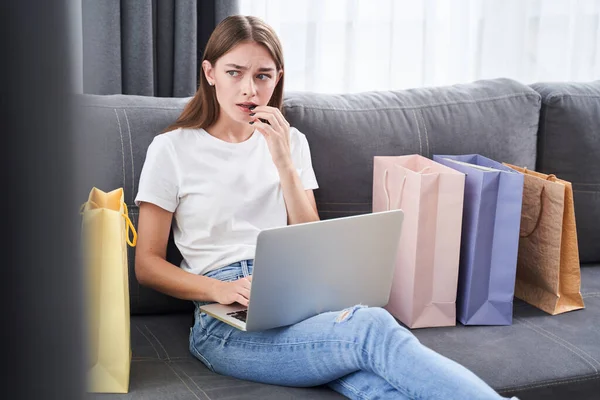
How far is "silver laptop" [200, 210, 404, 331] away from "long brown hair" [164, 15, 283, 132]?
0.48m

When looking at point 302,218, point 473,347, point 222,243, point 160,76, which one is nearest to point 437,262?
point 473,347

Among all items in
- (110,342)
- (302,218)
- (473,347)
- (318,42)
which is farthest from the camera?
(318,42)

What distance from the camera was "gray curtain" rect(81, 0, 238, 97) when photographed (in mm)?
1955

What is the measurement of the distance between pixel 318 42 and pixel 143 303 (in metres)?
1.18

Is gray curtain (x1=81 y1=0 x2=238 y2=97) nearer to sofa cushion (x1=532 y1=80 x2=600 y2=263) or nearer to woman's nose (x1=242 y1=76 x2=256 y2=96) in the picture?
woman's nose (x1=242 y1=76 x2=256 y2=96)

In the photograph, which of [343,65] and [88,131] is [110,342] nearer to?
[88,131]

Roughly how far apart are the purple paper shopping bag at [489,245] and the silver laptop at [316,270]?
29cm

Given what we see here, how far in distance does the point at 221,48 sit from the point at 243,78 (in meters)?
0.09

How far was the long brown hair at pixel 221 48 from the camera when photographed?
1.63 m

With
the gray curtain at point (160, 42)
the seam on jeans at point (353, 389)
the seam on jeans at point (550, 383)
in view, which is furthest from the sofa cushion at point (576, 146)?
the seam on jeans at point (353, 389)

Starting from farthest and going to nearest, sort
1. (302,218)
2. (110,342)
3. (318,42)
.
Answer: (318,42) → (302,218) → (110,342)

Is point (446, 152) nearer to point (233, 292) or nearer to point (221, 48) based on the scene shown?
point (221, 48)

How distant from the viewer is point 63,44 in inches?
4.6

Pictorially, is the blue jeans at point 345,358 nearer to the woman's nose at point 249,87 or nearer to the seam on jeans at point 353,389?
the seam on jeans at point 353,389
